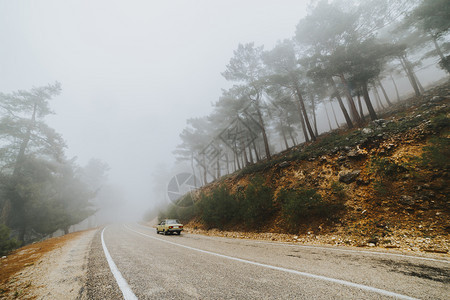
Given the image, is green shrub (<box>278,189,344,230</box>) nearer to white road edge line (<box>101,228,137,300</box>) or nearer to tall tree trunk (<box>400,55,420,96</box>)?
white road edge line (<box>101,228,137,300</box>)

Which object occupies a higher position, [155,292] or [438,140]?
[438,140]

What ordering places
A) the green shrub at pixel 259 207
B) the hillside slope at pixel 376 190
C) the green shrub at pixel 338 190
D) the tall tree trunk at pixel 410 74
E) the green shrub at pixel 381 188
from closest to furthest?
the hillside slope at pixel 376 190 < the green shrub at pixel 381 188 < the green shrub at pixel 338 190 < the green shrub at pixel 259 207 < the tall tree trunk at pixel 410 74

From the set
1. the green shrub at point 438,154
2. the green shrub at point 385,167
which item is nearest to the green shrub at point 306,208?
the green shrub at point 385,167

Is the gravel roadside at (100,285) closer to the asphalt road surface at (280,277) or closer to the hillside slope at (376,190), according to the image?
the asphalt road surface at (280,277)

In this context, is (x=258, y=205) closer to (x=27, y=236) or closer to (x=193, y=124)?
(x=193, y=124)

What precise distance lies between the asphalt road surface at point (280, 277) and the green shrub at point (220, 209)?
7594 mm

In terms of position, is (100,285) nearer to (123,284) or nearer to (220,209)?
(123,284)

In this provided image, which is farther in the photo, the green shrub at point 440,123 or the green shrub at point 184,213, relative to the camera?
the green shrub at point 184,213

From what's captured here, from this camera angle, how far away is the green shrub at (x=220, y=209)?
42.0 ft

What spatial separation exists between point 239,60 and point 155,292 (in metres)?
21.0

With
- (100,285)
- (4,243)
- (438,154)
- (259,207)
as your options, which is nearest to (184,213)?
(259,207)

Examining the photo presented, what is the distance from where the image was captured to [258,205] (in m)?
10.9

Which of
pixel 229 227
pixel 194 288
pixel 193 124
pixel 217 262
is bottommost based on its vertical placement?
pixel 229 227

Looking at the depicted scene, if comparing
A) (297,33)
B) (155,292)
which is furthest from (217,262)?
(297,33)
